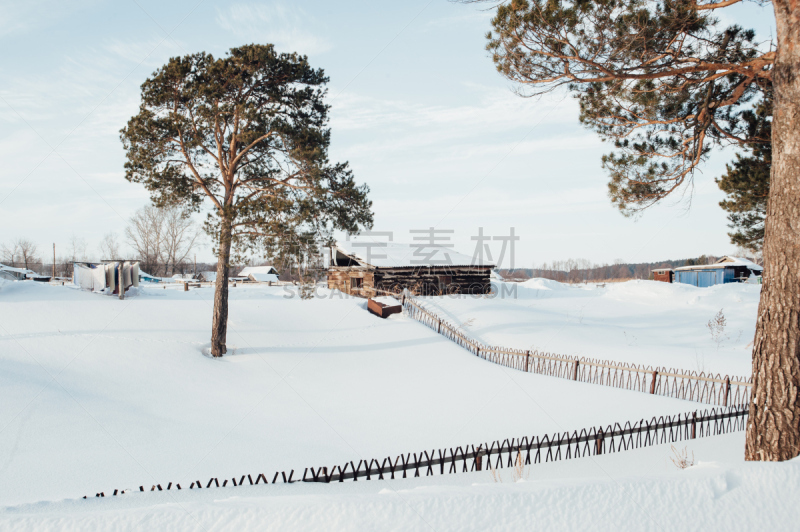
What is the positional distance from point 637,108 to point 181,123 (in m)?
11.5

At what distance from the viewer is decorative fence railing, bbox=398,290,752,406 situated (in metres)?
9.66

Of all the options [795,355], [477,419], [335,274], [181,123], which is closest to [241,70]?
[181,123]

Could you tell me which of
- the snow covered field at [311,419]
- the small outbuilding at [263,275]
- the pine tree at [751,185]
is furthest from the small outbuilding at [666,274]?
the small outbuilding at [263,275]

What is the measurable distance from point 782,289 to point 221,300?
12892 millimetres

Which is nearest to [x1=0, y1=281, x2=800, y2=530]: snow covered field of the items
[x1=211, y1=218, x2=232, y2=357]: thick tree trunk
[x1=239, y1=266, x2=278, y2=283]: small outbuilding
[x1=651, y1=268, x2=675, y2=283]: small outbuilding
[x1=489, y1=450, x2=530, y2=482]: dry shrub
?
[x1=489, y1=450, x2=530, y2=482]: dry shrub

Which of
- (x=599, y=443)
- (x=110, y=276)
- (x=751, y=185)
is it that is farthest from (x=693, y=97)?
(x=110, y=276)

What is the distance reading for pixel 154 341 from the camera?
12445mm

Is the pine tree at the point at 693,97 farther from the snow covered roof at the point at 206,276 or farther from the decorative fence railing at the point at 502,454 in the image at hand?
the snow covered roof at the point at 206,276

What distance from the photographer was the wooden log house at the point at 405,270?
2473cm

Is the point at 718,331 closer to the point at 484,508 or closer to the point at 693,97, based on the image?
the point at 693,97

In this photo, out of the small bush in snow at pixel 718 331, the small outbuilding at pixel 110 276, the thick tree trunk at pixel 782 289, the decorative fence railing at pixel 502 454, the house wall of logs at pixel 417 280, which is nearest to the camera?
the decorative fence railing at pixel 502 454

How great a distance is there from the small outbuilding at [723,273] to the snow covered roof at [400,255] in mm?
29168

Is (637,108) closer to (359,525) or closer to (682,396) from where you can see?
(682,396)

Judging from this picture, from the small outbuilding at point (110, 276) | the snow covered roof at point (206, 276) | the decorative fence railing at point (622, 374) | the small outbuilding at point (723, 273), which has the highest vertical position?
the small outbuilding at point (723, 273)
